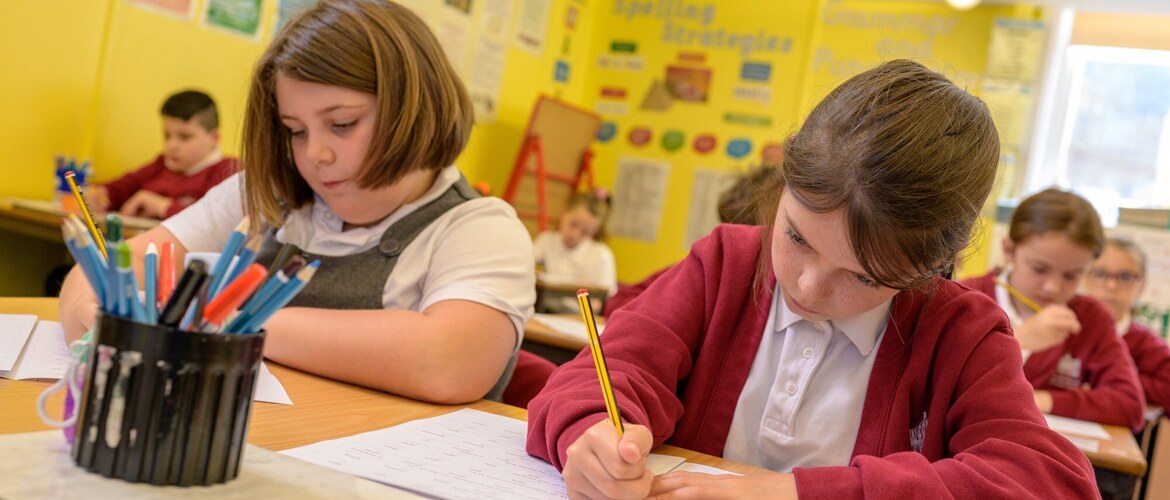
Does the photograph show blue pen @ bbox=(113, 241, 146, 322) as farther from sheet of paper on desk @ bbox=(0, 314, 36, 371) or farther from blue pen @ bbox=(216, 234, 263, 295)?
sheet of paper on desk @ bbox=(0, 314, 36, 371)

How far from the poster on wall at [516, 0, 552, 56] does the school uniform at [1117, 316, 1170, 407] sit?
10.5ft

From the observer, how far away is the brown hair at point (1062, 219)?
2436 mm

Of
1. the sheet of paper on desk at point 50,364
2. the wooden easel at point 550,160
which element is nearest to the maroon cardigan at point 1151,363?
the wooden easel at point 550,160

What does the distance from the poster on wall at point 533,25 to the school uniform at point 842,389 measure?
423cm

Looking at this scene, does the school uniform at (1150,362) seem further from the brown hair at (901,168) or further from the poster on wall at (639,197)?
the poster on wall at (639,197)

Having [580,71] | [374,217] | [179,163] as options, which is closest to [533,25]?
[580,71]

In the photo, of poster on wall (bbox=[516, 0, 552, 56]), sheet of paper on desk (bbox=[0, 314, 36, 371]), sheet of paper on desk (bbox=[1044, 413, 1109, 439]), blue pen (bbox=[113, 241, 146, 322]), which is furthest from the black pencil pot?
poster on wall (bbox=[516, 0, 552, 56])

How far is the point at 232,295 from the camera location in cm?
60

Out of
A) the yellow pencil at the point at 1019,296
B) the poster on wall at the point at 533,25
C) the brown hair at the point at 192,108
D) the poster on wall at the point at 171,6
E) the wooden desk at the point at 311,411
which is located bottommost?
the wooden desk at the point at 311,411

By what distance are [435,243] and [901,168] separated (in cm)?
65

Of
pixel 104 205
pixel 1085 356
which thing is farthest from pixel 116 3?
pixel 1085 356

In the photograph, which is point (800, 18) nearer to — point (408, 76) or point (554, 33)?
point (554, 33)

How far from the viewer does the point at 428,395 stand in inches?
42.5

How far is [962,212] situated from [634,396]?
1.17 ft
